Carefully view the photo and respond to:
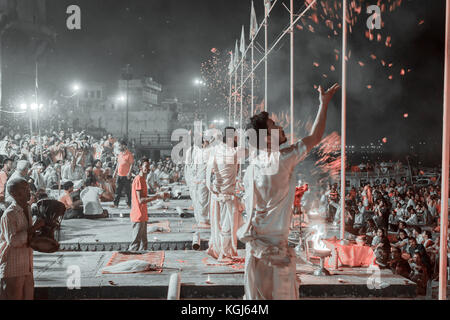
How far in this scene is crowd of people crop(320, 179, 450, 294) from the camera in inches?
268

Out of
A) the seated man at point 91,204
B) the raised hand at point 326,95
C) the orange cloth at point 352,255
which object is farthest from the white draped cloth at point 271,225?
the seated man at point 91,204

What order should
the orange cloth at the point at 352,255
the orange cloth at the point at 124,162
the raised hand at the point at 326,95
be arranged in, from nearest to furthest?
the raised hand at the point at 326,95
the orange cloth at the point at 352,255
the orange cloth at the point at 124,162

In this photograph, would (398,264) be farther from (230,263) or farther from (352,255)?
(230,263)

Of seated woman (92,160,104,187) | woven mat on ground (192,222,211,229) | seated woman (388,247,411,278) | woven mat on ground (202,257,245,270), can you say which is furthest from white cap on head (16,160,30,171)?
seated woman (388,247,411,278)

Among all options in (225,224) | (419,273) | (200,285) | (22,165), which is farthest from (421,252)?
(22,165)

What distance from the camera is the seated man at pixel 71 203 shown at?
10.0 meters

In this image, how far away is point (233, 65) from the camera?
19.9 m

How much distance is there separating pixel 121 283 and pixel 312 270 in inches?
109

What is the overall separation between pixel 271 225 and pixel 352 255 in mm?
3431

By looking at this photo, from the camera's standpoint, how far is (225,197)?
21.6 feet

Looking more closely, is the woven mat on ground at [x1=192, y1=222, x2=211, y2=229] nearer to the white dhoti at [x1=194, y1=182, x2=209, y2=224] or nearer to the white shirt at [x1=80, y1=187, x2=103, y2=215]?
the white dhoti at [x1=194, y1=182, x2=209, y2=224]

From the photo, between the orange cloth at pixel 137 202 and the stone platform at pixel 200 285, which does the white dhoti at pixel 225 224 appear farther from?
the orange cloth at pixel 137 202

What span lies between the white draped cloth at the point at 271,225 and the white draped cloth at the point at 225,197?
3397 millimetres
